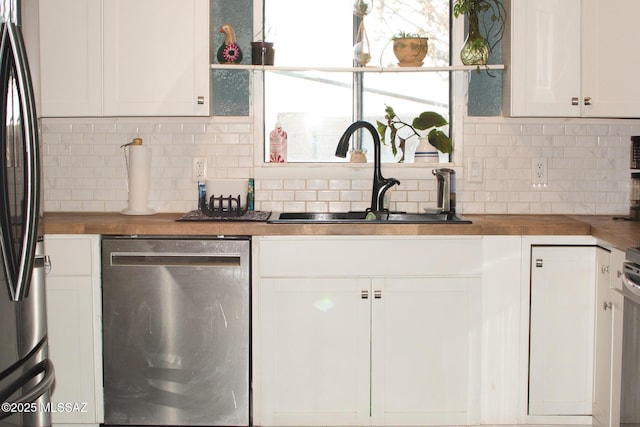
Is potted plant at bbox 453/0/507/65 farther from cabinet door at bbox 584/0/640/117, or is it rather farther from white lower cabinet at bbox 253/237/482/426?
white lower cabinet at bbox 253/237/482/426

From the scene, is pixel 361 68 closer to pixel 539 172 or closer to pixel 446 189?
pixel 446 189

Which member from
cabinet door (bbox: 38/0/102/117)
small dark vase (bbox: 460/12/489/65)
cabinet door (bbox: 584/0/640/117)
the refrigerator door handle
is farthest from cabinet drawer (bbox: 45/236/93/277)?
cabinet door (bbox: 584/0/640/117)

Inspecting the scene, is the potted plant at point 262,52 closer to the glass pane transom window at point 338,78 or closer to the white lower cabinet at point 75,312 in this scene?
the glass pane transom window at point 338,78

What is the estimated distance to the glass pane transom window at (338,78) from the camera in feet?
12.2

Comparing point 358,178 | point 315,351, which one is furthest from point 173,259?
point 358,178

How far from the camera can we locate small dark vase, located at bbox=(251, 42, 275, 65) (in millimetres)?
3465

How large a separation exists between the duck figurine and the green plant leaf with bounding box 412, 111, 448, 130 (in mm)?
919

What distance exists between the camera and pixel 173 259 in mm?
2992

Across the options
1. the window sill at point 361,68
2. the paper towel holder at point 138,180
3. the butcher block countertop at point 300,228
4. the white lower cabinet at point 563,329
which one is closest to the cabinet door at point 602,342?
the white lower cabinet at point 563,329

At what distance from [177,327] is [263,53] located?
1.36m

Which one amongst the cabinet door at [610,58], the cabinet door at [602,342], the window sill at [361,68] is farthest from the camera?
the window sill at [361,68]

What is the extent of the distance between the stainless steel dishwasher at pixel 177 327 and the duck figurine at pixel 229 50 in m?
0.97

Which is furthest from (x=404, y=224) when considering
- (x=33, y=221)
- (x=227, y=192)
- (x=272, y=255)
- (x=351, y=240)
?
(x=33, y=221)

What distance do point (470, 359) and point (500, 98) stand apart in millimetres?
1349
